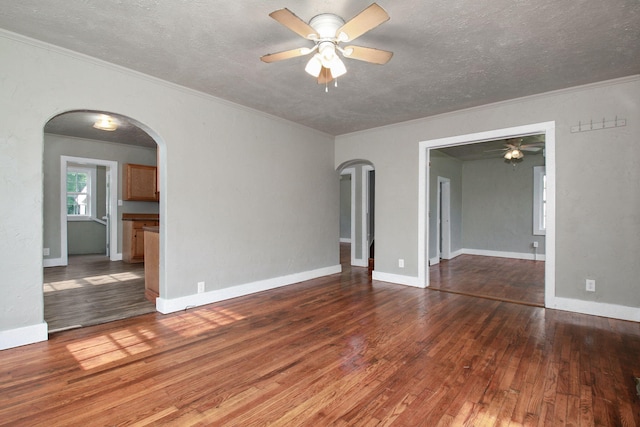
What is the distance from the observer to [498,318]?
3.47 meters

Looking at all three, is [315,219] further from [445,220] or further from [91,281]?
[445,220]

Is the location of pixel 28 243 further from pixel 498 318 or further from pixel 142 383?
pixel 498 318

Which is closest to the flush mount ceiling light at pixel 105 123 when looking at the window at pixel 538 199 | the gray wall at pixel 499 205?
the gray wall at pixel 499 205

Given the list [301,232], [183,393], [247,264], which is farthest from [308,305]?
[183,393]

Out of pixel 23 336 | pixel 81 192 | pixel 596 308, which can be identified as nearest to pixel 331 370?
pixel 23 336

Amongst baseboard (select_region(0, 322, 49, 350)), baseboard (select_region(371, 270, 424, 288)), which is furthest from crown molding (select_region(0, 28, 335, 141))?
baseboard (select_region(371, 270, 424, 288))

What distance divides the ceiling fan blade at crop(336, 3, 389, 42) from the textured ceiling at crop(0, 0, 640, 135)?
206mm

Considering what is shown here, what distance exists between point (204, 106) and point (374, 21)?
2.61m

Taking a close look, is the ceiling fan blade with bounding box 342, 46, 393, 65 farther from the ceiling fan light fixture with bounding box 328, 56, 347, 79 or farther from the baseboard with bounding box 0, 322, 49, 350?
the baseboard with bounding box 0, 322, 49, 350

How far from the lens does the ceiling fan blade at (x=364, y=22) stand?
1.85 m

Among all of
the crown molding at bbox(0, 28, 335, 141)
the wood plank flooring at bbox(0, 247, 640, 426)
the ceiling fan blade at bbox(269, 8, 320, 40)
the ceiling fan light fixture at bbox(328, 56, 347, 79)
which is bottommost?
the wood plank flooring at bbox(0, 247, 640, 426)

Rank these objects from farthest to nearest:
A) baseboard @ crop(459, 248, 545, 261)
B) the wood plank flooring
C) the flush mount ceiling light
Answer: baseboard @ crop(459, 248, 545, 261)
the flush mount ceiling light
the wood plank flooring

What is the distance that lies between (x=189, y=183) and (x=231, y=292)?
1523mm

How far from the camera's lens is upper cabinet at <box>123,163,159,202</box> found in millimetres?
6816
